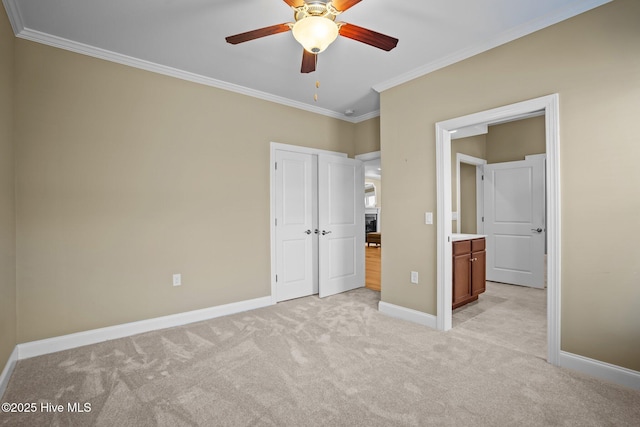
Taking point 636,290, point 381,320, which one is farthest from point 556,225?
point 381,320

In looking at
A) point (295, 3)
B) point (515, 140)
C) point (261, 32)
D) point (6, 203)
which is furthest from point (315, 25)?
point (515, 140)

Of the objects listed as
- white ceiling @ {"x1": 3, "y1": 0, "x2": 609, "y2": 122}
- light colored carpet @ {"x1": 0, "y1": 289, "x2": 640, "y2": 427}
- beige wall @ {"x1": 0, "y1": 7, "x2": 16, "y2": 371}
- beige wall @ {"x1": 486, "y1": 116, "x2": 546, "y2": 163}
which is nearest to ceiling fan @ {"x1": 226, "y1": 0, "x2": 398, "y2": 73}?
white ceiling @ {"x1": 3, "y1": 0, "x2": 609, "y2": 122}

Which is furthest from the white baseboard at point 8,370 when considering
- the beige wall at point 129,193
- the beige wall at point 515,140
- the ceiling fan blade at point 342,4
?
the beige wall at point 515,140

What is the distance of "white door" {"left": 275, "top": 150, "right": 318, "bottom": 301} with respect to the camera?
13.4 ft

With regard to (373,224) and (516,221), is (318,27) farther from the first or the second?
(373,224)

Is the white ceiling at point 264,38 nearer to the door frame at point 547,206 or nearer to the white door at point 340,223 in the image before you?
the door frame at point 547,206

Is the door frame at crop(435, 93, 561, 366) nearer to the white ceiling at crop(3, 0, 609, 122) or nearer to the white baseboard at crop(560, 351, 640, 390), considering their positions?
the white baseboard at crop(560, 351, 640, 390)

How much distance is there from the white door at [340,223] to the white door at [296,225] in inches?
5.8

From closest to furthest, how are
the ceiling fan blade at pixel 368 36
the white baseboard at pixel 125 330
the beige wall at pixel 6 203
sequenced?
the ceiling fan blade at pixel 368 36 → the beige wall at pixel 6 203 → the white baseboard at pixel 125 330

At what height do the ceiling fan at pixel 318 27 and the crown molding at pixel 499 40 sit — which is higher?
the crown molding at pixel 499 40

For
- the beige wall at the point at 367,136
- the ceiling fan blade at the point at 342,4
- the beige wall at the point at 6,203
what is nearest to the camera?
the ceiling fan blade at the point at 342,4

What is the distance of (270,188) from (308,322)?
173 centimetres

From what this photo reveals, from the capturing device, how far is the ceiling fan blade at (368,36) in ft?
6.28

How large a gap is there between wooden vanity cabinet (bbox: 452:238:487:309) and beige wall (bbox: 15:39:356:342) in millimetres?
2306
